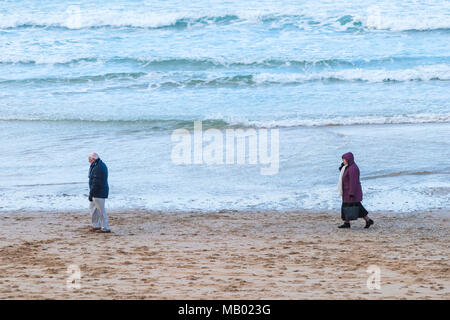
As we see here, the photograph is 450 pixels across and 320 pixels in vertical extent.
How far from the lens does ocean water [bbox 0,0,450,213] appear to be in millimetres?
14336

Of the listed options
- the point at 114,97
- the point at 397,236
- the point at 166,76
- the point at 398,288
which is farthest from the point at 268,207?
the point at 166,76

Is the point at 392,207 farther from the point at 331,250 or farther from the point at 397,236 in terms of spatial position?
the point at 331,250

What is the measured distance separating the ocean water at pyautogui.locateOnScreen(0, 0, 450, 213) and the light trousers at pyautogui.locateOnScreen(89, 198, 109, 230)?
1735 mm

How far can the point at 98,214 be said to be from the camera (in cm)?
1153

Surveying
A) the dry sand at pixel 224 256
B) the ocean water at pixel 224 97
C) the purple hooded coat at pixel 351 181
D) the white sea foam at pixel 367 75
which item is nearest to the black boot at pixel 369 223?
the dry sand at pixel 224 256

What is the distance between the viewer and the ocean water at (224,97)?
14.3 meters

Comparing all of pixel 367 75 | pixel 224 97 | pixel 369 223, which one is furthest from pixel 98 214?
pixel 367 75

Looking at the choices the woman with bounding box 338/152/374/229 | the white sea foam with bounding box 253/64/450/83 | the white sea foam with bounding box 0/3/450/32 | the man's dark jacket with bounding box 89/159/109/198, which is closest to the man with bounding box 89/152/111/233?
the man's dark jacket with bounding box 89/159/109/198

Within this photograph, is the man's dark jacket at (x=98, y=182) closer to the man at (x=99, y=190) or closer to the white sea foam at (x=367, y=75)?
the man at (x=99, y=190)

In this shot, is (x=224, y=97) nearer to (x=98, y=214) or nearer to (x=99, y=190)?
(x=98, y=214)

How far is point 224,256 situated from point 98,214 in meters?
2.74

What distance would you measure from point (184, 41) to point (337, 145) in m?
18.5

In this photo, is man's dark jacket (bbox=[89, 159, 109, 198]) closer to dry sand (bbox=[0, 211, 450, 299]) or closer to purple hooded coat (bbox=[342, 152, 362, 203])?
dry sand (bbox=[0, 211, 450, 299])
